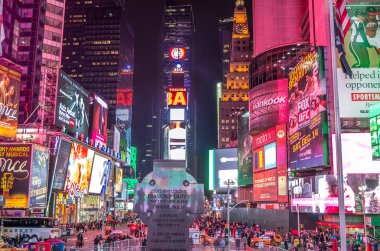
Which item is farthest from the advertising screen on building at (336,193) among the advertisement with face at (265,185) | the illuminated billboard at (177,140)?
the illuminated billboard at (177,140)

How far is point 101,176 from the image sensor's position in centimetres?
9156

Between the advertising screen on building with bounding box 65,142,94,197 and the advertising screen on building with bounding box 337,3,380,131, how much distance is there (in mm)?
42536

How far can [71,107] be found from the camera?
242ft

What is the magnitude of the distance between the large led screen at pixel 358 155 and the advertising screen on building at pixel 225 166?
236 feet

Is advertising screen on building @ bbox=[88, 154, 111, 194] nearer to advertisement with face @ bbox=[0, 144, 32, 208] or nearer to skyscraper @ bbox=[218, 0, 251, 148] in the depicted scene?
advertisement with face @ bbox=[0, 144, 32, 208]

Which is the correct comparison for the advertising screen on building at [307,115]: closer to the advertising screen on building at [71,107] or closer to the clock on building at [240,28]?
the advertising screen on building at [71,107]

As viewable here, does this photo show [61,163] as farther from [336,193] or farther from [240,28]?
[240,28]

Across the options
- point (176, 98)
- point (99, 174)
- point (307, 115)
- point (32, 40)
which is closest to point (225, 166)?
point (99, 174)

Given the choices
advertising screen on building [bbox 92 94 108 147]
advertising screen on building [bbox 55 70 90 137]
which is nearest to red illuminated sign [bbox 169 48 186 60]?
advertising screen on building [bbox 55 70 90 137]

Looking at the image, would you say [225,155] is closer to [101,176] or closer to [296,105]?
[101,176]

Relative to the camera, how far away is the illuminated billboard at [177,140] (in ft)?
176

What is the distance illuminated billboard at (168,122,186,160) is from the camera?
53.6 meters

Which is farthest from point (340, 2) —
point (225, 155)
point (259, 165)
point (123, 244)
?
point (225, 155)

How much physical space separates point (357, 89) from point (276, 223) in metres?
21.2
